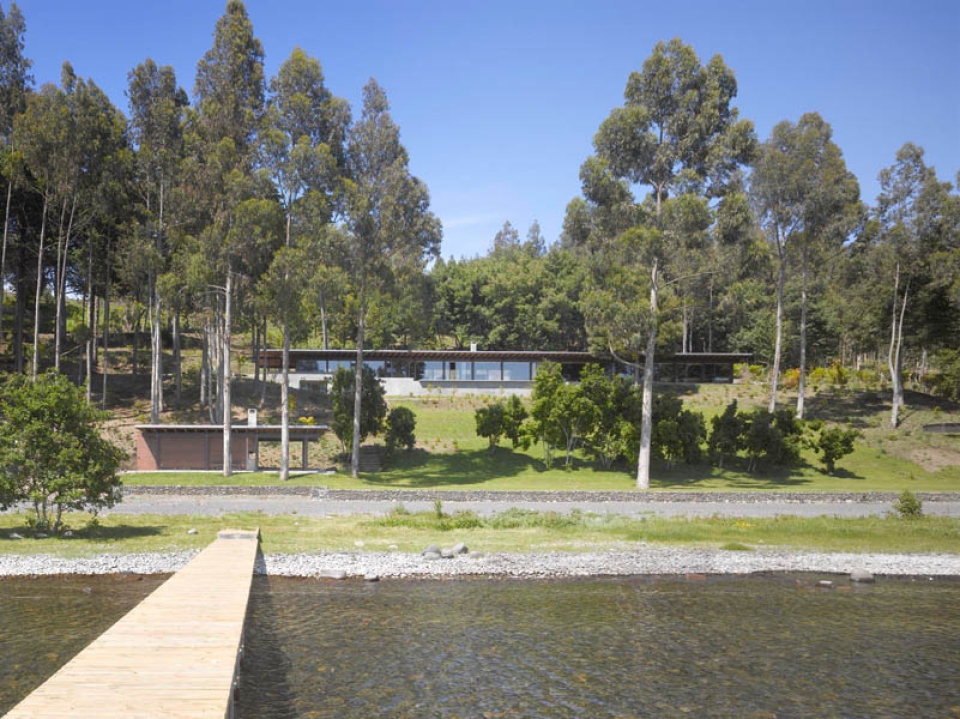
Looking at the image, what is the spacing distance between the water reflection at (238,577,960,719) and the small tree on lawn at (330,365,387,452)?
804 inches

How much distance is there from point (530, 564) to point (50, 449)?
46.9 feet

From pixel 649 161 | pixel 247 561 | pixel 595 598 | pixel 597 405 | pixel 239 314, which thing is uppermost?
pixel 649 161

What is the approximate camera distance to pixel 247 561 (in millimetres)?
16297

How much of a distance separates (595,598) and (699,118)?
26401 mm

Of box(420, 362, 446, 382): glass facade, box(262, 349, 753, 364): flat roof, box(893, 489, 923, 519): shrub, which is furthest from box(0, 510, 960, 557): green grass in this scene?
box(420, 362, 446, 382): glass facade

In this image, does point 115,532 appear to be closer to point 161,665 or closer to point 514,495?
point 514,495

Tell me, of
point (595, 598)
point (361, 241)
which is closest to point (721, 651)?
point (595, 598)

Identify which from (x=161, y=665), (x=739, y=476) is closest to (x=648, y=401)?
(x=739, y=476)

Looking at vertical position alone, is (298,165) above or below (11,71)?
below

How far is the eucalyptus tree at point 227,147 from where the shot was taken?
3478cm

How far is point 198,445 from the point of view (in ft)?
123

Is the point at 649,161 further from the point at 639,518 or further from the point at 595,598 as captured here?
the point at 595,598

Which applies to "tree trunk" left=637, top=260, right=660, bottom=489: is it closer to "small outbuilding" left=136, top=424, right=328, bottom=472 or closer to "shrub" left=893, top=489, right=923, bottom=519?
"shrub" left=893, top=489, right=923, bottom=519

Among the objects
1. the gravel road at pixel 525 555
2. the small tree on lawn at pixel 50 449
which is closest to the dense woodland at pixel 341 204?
the gravel road at pixel 525 555
